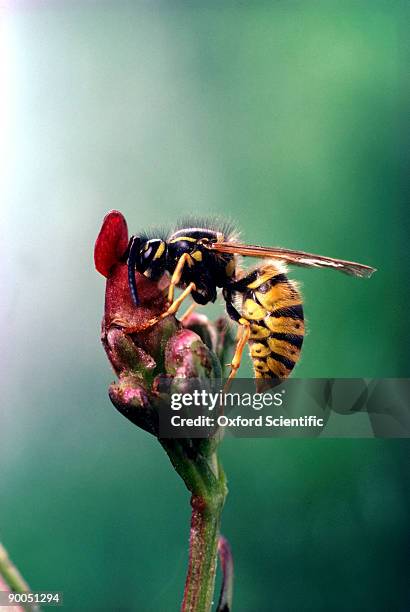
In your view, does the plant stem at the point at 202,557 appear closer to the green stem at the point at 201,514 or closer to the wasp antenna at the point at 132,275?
the green stem at the point at 201,514

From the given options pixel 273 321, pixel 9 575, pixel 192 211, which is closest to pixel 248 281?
pixel 273 321

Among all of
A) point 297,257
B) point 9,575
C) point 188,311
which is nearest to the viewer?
point 9,575

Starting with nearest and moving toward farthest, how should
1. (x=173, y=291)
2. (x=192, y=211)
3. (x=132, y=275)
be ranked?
(x=132, y=275), (x=173, y=291), (x=192, y=211)

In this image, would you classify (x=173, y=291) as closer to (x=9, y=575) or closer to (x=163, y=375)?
(x=163, y=375)

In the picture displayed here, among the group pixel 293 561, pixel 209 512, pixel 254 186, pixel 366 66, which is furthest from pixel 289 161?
pixel 209 512

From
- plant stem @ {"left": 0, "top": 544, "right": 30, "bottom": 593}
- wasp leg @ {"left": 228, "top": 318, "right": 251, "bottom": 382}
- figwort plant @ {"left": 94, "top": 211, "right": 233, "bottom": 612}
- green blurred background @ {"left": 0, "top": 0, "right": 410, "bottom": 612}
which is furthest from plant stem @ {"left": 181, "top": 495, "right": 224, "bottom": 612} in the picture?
green blurred background @ {"left": 0, "top": 0, "right": 410, "bottom": 612}

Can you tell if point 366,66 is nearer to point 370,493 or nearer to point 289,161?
point 289,161

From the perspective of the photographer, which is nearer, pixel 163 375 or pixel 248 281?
pixel 163 375
